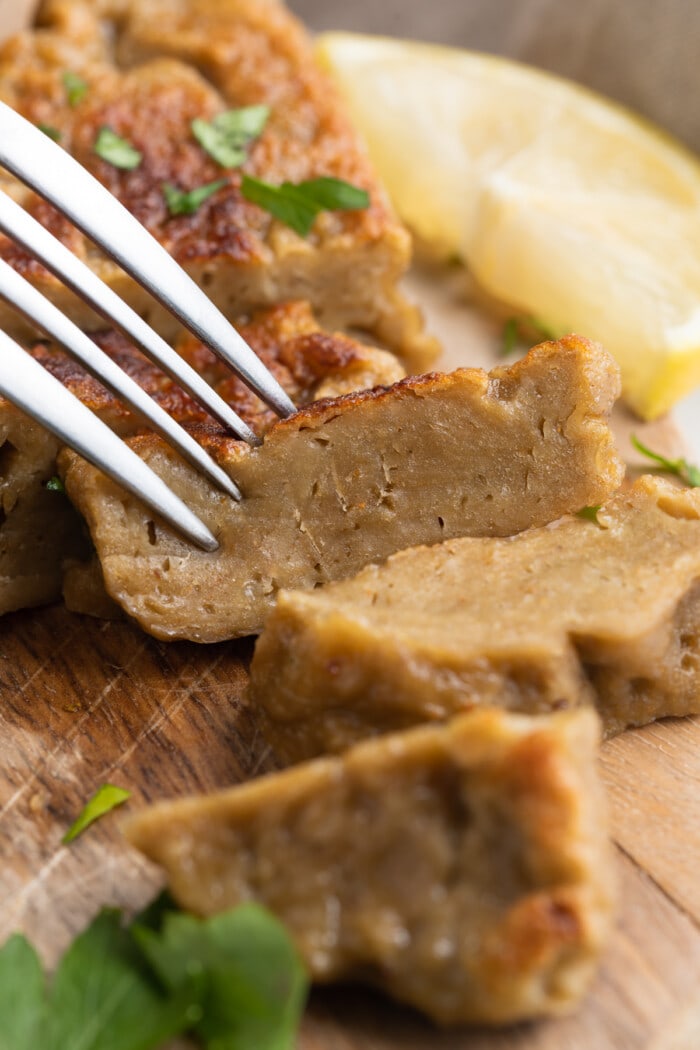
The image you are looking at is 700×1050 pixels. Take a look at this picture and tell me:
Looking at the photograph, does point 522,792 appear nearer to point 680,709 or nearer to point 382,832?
point 382,832

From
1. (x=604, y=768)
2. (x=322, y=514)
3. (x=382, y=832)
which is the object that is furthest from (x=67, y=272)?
(x=604, y=768)

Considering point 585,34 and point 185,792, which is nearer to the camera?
point 185,792

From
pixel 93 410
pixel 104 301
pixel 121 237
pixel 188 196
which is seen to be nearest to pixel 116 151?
pixel 188 196

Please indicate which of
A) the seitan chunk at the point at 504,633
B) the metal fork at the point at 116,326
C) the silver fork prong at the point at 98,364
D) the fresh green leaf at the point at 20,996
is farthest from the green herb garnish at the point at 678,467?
the fresh green leaf at the point at 20,996

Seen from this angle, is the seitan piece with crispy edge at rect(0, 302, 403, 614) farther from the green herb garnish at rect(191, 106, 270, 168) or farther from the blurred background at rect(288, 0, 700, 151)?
the blurred background at rect(288, 0, 700, 151)

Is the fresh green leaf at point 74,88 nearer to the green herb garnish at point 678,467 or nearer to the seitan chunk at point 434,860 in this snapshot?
the green herb garnish at point 678,467

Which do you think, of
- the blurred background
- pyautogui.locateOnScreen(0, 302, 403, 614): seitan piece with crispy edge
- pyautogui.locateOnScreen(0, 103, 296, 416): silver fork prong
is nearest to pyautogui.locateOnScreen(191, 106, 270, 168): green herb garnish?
pyautogui.locateOnScreen(0, 302, 403, 614): seitan piece with crispy edge

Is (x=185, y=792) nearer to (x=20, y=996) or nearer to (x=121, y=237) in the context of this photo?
(x=20, y=996)
